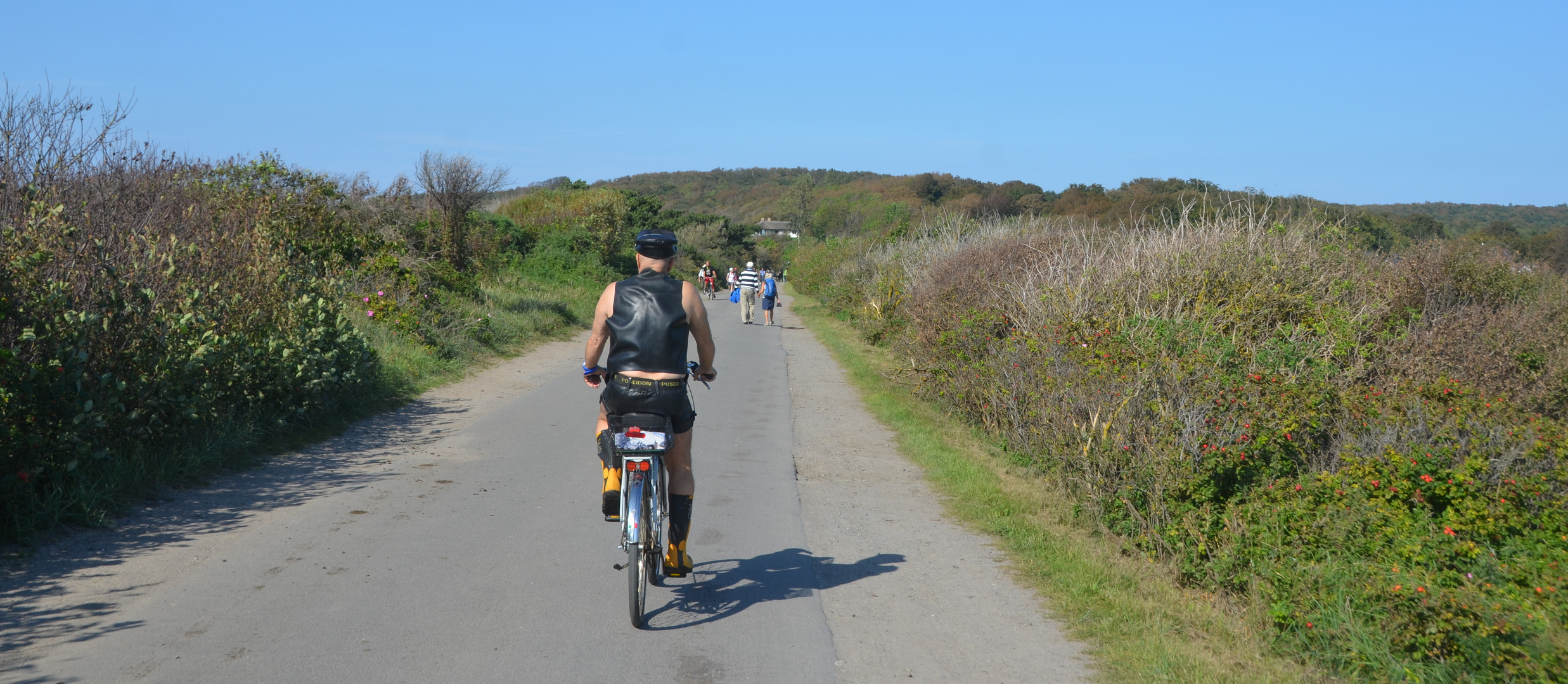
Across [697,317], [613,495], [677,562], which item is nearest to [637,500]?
[613,495]

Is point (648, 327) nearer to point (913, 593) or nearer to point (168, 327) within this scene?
point (913, 593)

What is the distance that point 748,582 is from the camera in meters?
5.47

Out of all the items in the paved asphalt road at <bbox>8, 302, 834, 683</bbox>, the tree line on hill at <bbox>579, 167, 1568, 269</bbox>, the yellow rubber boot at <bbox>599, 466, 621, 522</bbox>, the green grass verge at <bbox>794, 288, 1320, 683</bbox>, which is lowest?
the green grass verge at <bbox>794, 288, 1320, 683</bbox>

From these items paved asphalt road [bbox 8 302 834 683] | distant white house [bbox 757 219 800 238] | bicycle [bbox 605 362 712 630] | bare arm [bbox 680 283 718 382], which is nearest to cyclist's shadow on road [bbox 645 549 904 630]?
paved asphalt road [bbox 8 302 834 683]

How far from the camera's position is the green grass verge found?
14.6 feet

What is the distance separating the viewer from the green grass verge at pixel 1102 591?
14.6 ft

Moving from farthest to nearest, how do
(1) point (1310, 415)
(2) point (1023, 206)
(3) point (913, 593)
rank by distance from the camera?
(2) point (1023, 206) < (1) point (1310, 415) < (3) point (913, 593)

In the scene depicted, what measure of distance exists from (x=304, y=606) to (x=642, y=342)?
1.96 meters

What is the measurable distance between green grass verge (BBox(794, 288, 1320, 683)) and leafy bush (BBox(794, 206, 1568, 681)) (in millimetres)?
201

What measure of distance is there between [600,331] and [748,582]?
5.31ft

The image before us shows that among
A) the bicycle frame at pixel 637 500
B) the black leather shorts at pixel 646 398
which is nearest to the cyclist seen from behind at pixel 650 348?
the black leather shorts at pixel 646 398

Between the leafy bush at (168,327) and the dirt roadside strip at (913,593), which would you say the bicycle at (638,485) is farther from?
the leafy bush at (168,327)

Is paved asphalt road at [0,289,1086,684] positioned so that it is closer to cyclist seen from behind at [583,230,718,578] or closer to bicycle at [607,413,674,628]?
bicycle at [607,413,674,628]

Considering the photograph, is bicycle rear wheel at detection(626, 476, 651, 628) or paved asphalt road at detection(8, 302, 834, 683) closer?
paved asphalt road at detection(8, 302, 834, 683)
